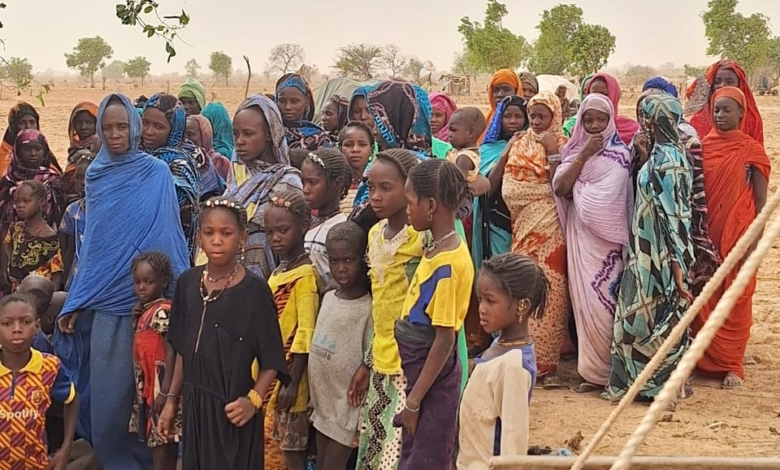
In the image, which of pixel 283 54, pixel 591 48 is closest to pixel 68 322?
pixel 591 48

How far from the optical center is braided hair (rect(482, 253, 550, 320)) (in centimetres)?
327

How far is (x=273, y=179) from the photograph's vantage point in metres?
4.46

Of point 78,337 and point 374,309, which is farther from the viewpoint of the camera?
point 78,337

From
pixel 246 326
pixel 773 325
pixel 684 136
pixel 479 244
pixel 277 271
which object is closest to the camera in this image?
pixel 246 326

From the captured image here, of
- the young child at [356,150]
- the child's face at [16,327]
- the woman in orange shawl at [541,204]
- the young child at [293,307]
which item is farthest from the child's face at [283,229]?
the woman in orange shawl at [541,204]

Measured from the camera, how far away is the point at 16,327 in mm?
4047

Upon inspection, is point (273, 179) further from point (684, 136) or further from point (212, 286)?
point (684, 136)

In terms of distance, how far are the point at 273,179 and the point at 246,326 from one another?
1044mm

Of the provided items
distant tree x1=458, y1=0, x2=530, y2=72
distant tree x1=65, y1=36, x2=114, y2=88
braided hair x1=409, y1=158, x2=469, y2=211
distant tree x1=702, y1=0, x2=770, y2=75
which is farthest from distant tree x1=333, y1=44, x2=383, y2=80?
braided hair x1=409, y1=158, x2=469, y2=211

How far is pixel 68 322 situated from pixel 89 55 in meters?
57.7

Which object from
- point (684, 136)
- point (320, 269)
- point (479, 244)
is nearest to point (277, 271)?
point (320, 269)

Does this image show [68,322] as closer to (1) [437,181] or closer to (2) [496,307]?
(1) [437,181]

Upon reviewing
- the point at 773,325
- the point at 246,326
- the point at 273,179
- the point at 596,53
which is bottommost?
the point at 773,325

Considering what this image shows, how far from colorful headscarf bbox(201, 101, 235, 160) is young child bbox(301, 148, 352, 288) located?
2993 millimetres
